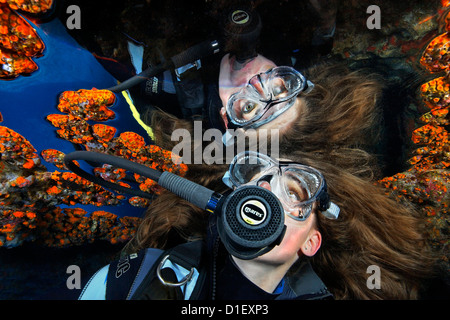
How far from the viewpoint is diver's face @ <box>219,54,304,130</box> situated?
137 cm

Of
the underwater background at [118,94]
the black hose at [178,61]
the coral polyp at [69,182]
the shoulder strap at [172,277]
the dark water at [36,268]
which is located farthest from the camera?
the dark water at [36,268]

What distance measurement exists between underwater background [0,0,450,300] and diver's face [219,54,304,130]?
5 cm

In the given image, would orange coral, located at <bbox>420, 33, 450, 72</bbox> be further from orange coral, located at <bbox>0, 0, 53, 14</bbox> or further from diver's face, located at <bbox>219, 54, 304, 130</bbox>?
orange coral, located at <bbox>0, 0, 53, 14</bbox>

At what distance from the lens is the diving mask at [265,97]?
4.43ft

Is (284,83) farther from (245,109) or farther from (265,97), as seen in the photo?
(245,109)

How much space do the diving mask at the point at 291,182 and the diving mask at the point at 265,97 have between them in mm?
219

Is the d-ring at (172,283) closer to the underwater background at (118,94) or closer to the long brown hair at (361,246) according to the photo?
the underwater background at (118,94)

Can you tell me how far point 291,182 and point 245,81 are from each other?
59 cm

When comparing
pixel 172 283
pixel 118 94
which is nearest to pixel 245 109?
pixel 118 94

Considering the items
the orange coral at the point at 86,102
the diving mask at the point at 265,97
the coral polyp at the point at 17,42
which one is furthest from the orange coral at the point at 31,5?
the diving mask at the point at 265,97

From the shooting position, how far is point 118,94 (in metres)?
1.38

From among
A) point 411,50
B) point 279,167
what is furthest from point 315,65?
point 279,167

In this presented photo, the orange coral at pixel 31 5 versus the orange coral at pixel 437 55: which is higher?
the orange coral at pixel 31 5
